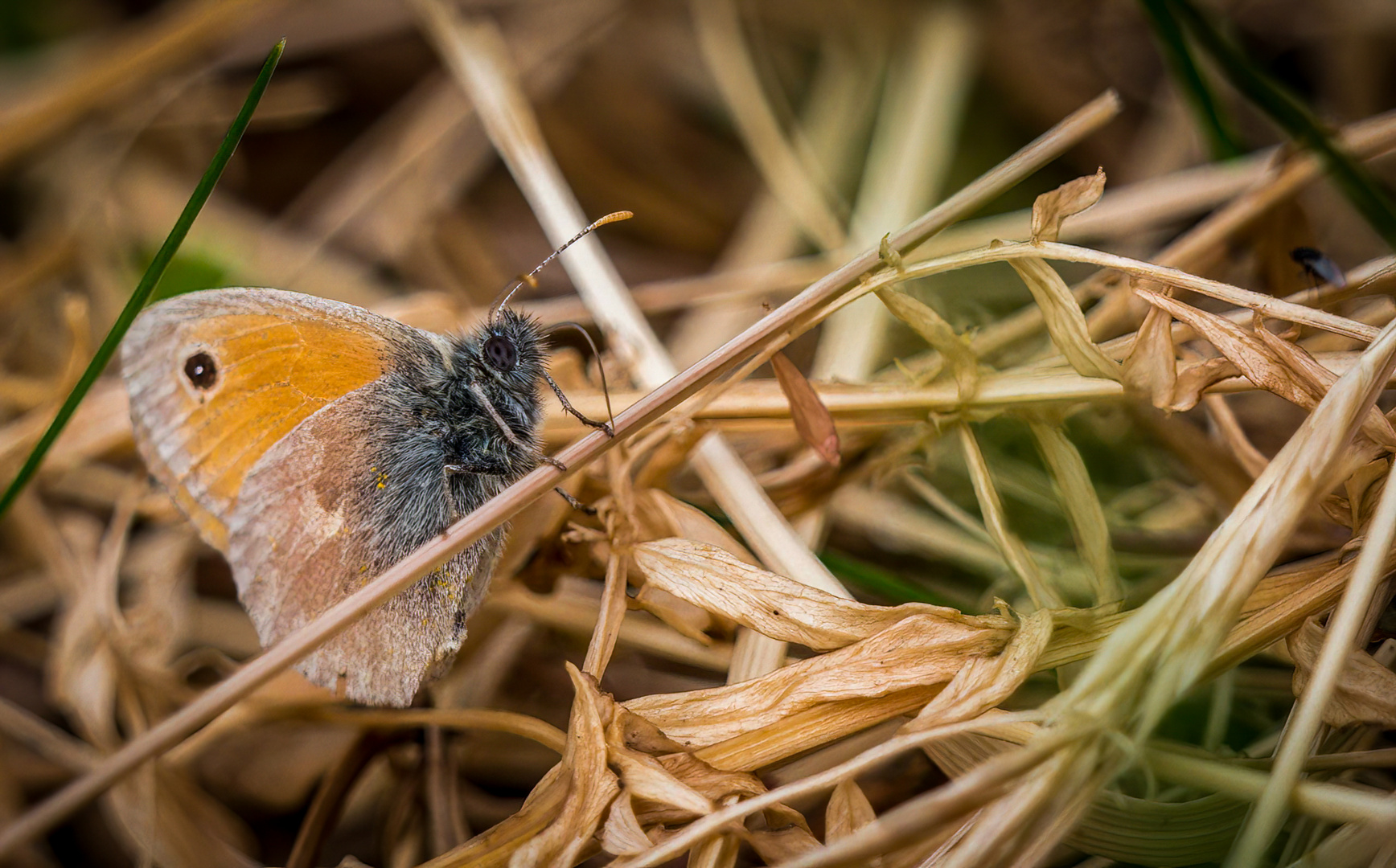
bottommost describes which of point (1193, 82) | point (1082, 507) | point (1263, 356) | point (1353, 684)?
point (1353, 684)

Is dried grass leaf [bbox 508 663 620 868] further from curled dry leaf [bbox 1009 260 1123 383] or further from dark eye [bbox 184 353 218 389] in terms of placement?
dark eye [bbox 184 353 218 389]

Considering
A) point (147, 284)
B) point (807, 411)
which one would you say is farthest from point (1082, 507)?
point (147, 284)

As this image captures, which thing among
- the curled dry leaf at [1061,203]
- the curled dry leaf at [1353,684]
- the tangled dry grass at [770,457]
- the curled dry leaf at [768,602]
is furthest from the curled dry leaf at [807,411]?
the curled dry leaf at [1353,684]

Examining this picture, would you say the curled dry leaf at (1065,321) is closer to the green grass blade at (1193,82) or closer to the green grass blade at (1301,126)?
the green grass blade at (1301,126)

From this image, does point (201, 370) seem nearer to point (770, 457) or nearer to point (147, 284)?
point (147, 284)

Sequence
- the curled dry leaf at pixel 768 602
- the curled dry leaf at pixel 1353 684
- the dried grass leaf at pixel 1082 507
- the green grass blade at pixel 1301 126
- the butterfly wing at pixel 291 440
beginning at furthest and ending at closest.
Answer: the butterfly wing at pixel 291 440
the green grass blade at pixel 1301 126
the dried grass leaf at pixel 1082 507
the curled dry leaf at pixel 768 602
the curled dry leaf at pixel 1353 684

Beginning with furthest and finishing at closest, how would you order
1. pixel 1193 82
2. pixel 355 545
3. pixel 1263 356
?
1. pixel 1193 82
2. pixel 355 545
3. pixel 1263 356

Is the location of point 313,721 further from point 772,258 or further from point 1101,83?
point 1101,83
